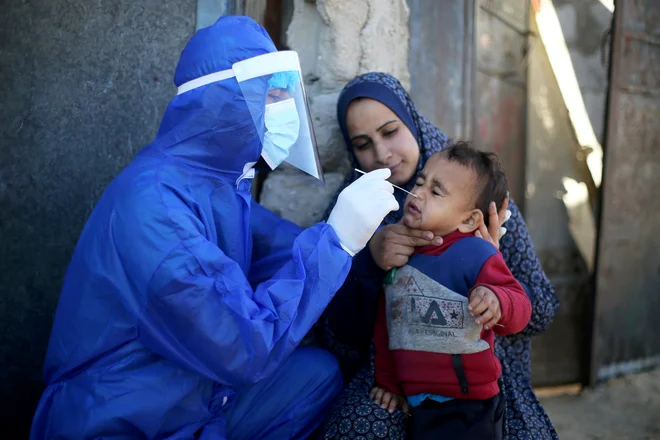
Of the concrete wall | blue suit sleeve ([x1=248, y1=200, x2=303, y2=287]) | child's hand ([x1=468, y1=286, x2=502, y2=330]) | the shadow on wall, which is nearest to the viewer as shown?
child's hand ([x1=468, y1=286, x2=502, y2=330])

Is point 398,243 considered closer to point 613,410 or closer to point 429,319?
point 429,319

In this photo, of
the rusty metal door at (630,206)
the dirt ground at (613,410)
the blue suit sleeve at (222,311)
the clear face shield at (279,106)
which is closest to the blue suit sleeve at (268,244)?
the clear face shield at (279,106)

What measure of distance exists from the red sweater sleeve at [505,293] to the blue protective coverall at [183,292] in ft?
1.19

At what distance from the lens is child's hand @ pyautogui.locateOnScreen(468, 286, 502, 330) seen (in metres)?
1.54

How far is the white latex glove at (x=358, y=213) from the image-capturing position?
5.44 ft

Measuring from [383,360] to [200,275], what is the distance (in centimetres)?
68

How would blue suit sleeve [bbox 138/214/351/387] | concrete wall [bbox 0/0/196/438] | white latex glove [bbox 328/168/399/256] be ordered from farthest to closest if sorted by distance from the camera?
1. concrete wall [bbox 0/0/196/438]
2. white latex glove [bbox 328/168/399/256]
3. blue suit sleeve [bbox 138/214/351/387]

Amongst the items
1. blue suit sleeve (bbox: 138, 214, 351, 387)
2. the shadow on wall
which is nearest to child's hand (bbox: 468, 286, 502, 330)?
blue suit sleeve (bbox: 138, 214, 351, 387)

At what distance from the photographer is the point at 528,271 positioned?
6.70ft

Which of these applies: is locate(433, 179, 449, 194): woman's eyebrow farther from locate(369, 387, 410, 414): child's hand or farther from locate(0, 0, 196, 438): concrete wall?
locate(0, 0, 196, 438): concrete wall

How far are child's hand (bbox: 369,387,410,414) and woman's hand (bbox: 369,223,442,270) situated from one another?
0.36 meters

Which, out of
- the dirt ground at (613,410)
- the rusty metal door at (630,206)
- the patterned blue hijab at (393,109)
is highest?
the patterned blue hijab at (393,109)

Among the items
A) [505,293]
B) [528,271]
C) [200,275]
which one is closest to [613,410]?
[528,271]

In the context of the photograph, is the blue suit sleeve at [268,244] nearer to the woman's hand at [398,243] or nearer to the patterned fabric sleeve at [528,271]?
the woman's hand at [398,243]
